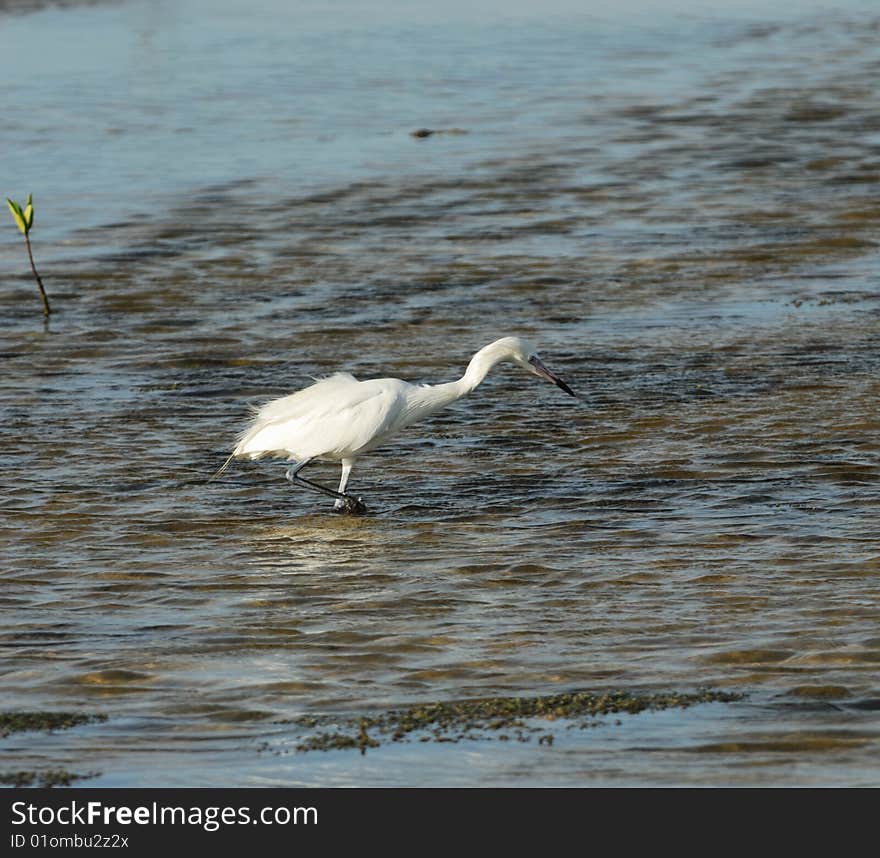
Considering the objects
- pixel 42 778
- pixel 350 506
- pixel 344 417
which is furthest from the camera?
pixel 350 506

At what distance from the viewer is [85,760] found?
6055 mm

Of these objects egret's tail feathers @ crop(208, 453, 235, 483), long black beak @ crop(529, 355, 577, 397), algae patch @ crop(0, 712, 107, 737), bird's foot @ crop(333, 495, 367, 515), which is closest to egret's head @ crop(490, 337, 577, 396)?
long black beak @ crop(529, 355, 577, 397)

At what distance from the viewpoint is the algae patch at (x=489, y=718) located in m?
6.22

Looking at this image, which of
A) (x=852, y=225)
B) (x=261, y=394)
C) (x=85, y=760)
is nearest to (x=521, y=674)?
(x=85, y=760)

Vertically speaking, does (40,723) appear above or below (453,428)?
above

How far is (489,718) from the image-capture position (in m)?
6.42

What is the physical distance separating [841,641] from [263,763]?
2411 mm

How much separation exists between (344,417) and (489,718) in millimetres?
3238

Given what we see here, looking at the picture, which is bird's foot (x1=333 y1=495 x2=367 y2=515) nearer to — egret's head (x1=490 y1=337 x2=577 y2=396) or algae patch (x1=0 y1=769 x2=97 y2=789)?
egret's head (x1=490 y1=337 x2=577 y2=396)

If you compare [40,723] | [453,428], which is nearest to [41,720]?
[40,723]

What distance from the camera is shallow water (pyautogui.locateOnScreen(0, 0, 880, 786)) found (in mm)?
6699

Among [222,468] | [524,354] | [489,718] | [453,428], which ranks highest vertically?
[524,354]

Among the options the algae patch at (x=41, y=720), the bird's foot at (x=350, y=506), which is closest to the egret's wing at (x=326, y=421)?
the bird's foot at (x=350, y=506)

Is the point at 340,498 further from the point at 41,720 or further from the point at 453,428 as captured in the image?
the point at 41,720
